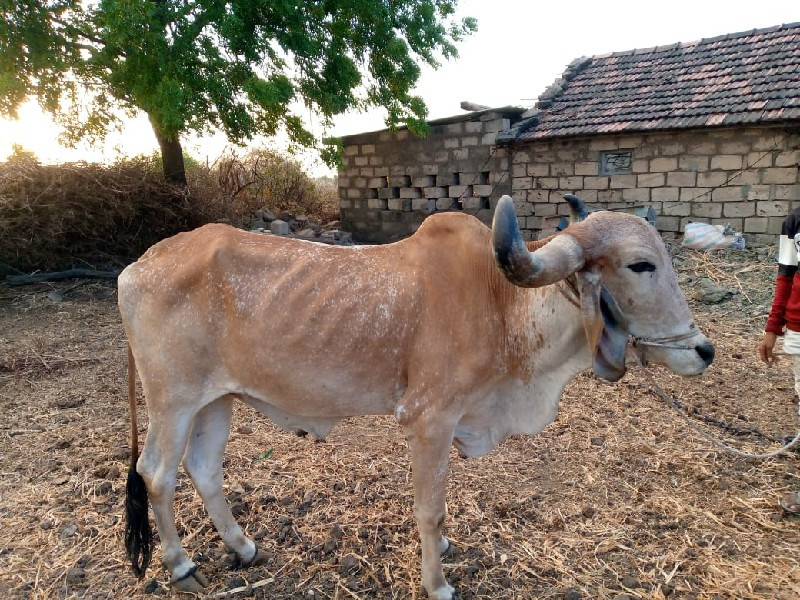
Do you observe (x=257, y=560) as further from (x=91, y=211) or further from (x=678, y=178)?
(x=678, y=178)

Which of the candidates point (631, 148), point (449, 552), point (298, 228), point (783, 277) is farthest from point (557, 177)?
point (449, 552)

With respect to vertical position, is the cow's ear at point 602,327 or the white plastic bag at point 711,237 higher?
the cow's ear at point 602,327

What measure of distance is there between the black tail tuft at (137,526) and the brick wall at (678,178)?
10.3m

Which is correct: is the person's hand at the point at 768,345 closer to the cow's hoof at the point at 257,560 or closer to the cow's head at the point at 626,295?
the cow's head at the point at 626,295

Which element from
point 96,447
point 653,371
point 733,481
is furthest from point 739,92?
point 96,447

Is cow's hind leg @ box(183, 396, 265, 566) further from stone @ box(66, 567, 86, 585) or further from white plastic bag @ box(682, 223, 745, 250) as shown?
white plastic bag @ box(682, 223, 745, 250)

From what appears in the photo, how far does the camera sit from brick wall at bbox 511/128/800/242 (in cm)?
966

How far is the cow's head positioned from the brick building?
8989 mm

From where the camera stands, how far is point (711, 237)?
9867 mm

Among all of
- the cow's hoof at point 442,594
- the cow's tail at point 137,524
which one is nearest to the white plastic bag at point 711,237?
the cow's hoof at point 442,594

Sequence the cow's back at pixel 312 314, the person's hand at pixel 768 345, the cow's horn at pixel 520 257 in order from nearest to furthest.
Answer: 1. the cow's horn at pixel 520 257
2. the cow's back at pixel 312 314
3. the person's hand at pixel 768 345

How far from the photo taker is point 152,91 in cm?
828

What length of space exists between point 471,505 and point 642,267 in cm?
198

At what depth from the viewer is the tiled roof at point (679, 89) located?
9.86 meters
